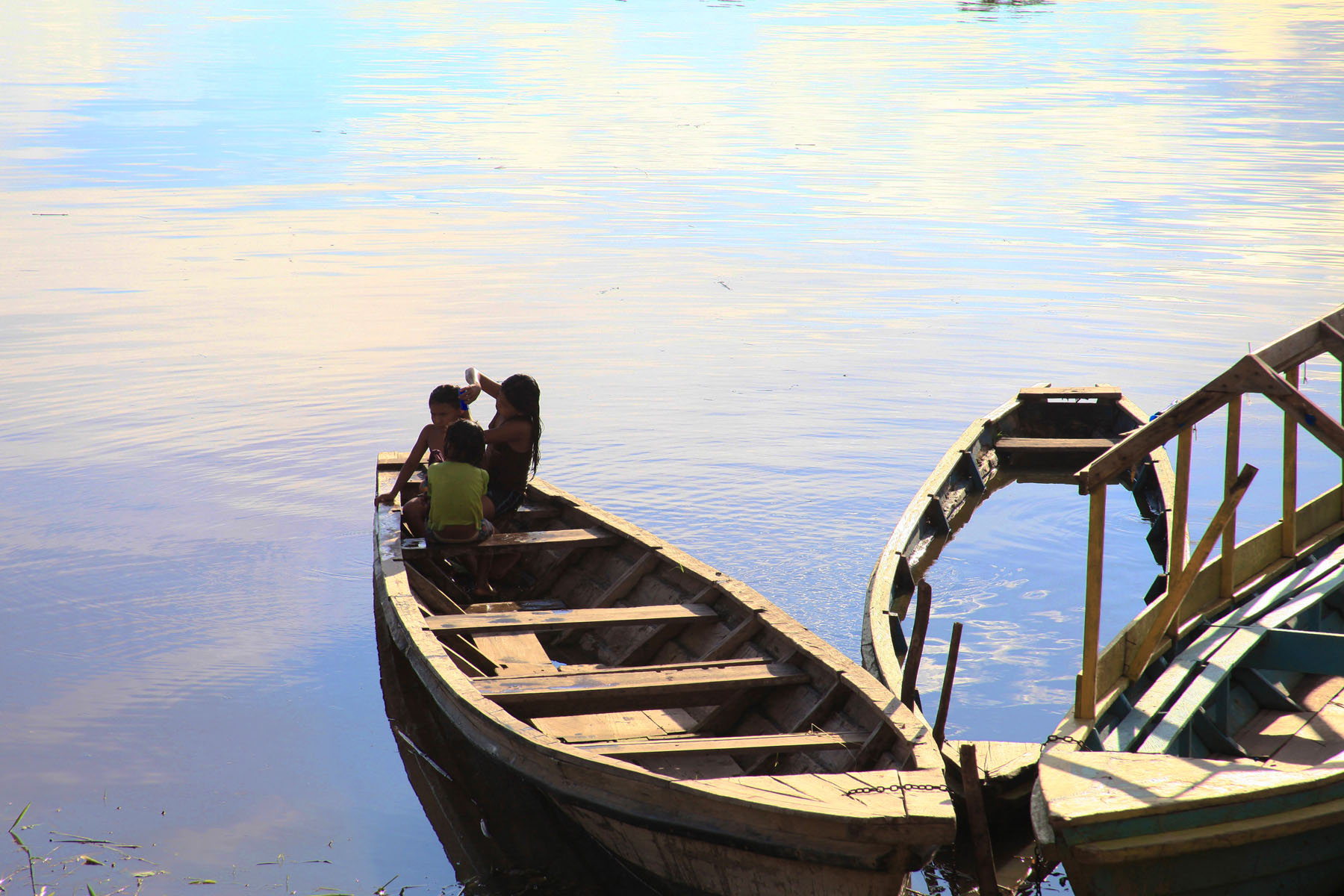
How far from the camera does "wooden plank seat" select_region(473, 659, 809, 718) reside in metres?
5.84

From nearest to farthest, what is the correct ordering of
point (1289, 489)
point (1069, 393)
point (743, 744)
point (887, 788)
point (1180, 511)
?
point (887, 788), point (743, 744), point (1180, 511), point (1289, 489), point (1069, 393)

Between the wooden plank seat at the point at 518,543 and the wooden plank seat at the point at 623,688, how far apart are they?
5.99ft

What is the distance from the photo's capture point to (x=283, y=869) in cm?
585

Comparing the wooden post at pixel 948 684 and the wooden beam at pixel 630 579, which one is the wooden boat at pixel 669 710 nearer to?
the wooden beam at pixel 630 579

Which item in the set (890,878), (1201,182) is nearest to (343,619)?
(890,878)

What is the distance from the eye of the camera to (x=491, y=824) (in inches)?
243

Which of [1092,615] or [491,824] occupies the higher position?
[1092,615]

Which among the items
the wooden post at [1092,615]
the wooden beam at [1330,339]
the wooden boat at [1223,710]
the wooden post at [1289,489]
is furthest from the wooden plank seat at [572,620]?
the wooden beam at [1330,339]

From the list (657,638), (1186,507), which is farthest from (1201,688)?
(657,638)

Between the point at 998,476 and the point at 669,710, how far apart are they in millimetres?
5997

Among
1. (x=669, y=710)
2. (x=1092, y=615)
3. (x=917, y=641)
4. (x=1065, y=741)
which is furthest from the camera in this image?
(x=669, y=710)

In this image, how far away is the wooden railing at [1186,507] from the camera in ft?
17.9

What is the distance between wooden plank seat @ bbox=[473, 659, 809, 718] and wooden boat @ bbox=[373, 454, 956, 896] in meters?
0.01

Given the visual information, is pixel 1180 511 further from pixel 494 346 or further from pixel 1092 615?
pixel 494 346
